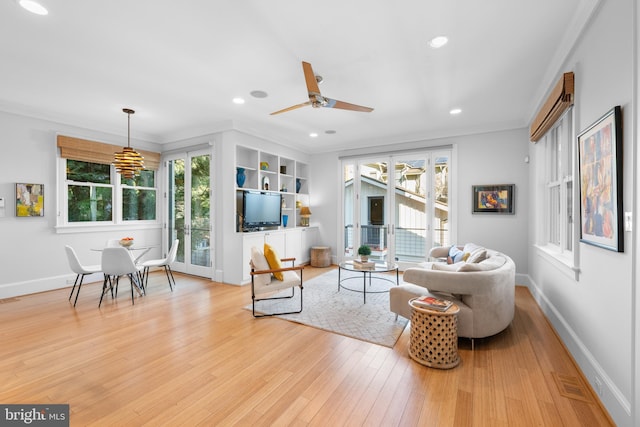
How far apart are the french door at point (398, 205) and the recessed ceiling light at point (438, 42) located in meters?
3.18

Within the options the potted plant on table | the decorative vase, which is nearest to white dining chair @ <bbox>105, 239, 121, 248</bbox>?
the decorative vase

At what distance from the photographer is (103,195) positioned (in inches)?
204

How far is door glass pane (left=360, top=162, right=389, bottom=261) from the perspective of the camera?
6.10 meters

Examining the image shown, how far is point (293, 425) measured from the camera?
173 cm

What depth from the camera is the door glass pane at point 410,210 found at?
5.70 metres

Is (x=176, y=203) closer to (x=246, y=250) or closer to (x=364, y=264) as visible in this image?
(x=246, y=250)

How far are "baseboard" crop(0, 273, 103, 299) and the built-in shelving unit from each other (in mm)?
2857

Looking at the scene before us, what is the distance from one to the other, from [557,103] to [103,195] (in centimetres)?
673

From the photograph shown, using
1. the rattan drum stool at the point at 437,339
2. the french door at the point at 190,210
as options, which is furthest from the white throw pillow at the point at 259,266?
the french door at the point at 190,210

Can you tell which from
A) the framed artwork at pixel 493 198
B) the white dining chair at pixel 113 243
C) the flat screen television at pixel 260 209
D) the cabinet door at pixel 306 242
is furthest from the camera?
the cabinet door at pixel 306 242

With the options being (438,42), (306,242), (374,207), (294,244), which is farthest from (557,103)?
(306,242)

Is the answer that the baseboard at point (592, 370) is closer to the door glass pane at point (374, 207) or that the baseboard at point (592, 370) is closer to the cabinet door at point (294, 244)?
the door glass pane at point (374, 207)

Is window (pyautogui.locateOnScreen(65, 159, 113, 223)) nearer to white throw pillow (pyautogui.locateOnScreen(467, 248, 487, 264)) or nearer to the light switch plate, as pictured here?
white throw pillow (pyautogui.locateOnScreen(467, 248, 487, 264))

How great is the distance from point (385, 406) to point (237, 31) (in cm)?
309
